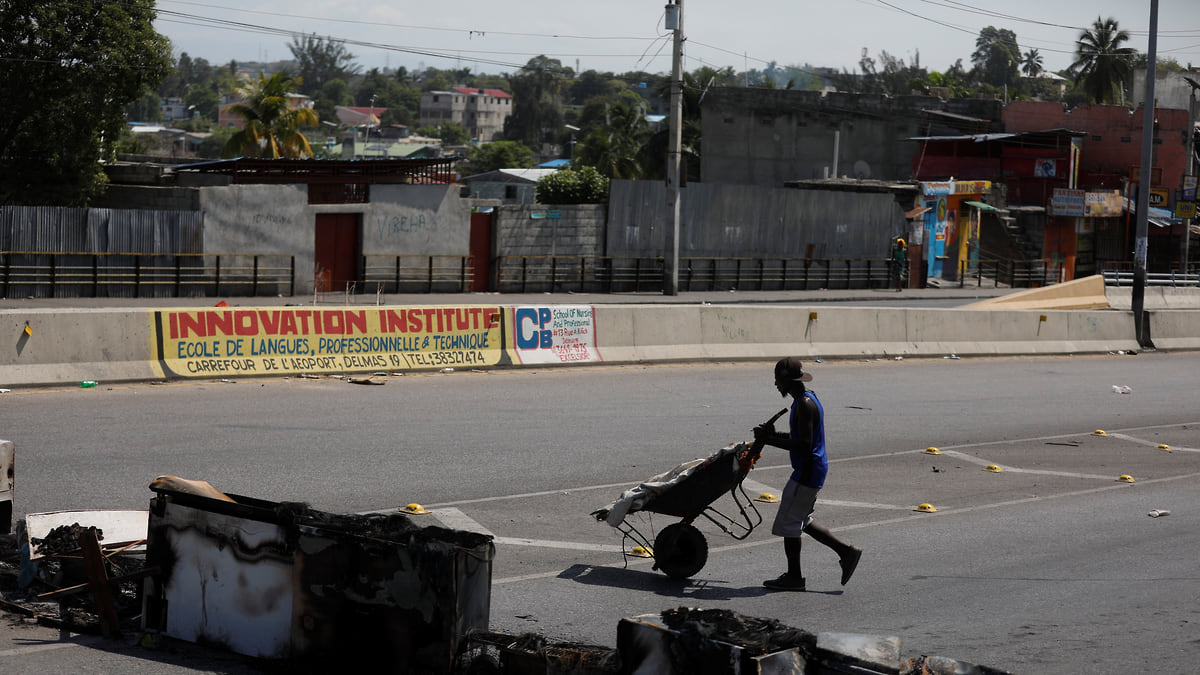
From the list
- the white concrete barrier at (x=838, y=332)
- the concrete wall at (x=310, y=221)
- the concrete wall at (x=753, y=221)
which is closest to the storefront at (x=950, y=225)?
the concrete wall at (x=753, y=221)

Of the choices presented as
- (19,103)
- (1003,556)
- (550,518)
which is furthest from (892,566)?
(19,103)

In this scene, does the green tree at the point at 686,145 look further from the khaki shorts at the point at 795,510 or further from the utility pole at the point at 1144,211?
the khaki shorts at the point at 795,510

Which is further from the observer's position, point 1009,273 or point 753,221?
point 1009,273

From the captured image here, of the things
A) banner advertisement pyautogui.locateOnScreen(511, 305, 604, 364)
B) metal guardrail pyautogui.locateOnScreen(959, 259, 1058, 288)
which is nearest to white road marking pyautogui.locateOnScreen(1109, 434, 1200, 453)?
banner advertisement pyautogui.locateOnScreen(511, 305, 604, 364)

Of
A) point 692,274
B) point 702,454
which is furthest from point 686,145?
point 702,454

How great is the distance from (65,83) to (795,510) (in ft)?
96.3

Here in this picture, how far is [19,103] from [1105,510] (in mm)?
29981

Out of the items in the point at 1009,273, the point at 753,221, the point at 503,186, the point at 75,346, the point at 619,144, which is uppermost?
the point at 619,144

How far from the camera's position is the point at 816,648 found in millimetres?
5008

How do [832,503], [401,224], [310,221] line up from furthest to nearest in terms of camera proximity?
[401,224], [310,221], [832,503]

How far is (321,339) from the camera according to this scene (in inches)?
663

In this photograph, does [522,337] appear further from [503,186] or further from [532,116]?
[532,116]

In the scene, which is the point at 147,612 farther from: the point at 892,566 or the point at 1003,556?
the point at 1003,556

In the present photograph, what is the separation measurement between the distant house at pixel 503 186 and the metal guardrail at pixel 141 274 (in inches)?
1726
